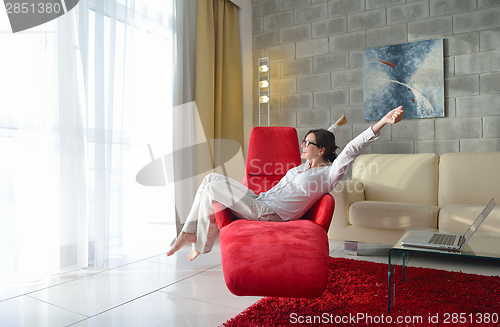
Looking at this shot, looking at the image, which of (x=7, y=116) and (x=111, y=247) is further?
(x=111, y=247)

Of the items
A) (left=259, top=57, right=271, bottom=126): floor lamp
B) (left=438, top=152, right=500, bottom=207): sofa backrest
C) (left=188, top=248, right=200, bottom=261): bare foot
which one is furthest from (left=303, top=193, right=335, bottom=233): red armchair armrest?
(left=259, top=57, right=271, bottom=126): floor lamp

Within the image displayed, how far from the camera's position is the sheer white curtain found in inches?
81.7

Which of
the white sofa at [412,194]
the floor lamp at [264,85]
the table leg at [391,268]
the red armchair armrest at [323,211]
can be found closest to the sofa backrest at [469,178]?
the white sofa at [412,194]

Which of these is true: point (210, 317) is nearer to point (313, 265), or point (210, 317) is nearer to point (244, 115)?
point (313, 265)

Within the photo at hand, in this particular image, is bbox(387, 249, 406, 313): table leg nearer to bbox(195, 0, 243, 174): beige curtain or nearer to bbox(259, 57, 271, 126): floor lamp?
bbox(195, 0, 243, 174): beige curtain

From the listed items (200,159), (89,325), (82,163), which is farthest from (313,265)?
(200,159)

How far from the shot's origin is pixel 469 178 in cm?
279

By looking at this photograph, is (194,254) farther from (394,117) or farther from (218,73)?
(218,73)

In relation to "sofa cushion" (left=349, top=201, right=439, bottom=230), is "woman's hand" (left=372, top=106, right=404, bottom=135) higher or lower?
higher

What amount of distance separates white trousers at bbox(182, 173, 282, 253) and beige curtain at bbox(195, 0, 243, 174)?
1516mm

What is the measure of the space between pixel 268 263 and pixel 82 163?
64.2 inches

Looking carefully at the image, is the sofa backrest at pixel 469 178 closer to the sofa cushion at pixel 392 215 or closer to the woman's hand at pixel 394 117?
the sofa cushion at pixel 392 215

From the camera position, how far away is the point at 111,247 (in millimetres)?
2613

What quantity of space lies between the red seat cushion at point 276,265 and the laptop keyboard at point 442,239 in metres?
0.53
